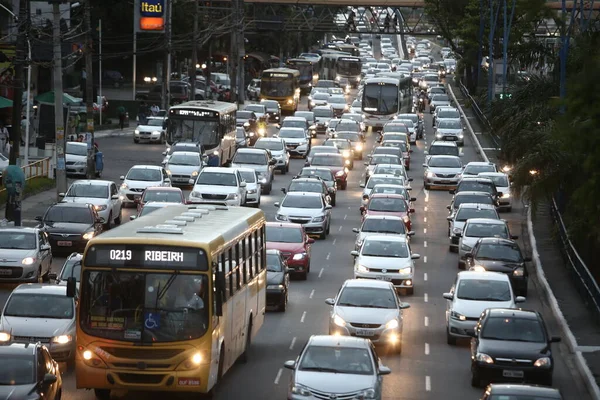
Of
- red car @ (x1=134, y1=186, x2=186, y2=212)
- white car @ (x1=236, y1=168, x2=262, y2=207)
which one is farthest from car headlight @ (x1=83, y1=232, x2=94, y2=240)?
white car @ (x1=236, y1=168, x2=262, y2=207)

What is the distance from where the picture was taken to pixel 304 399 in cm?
2012

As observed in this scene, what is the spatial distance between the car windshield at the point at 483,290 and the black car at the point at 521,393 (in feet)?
34.0

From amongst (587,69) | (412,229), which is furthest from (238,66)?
(587,69)

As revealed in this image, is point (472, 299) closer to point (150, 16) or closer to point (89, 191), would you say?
point (89, 191)

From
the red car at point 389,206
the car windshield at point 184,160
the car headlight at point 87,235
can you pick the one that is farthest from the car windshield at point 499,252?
the car windshield at point 184,160

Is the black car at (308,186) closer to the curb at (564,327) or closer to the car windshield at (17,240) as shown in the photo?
the curb at (564,327)

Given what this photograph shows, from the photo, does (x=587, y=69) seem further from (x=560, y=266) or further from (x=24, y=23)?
(x=24, y=23)

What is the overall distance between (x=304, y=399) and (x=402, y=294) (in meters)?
15.2

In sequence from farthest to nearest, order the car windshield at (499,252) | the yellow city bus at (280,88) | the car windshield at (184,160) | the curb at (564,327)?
1. the yellow city bus at (280,88)
2. the car windshield at (184,160)
3. the car windshield at (499,252)
4. the curb at (564,327)

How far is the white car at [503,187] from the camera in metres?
52.9

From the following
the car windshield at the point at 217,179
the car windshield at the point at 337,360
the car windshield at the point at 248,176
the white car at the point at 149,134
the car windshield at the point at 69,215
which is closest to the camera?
A: the car windshield at the point at 337,360

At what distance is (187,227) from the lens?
21844 mm

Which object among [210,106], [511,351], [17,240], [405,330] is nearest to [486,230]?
[405,330]

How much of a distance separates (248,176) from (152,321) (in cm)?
3101
